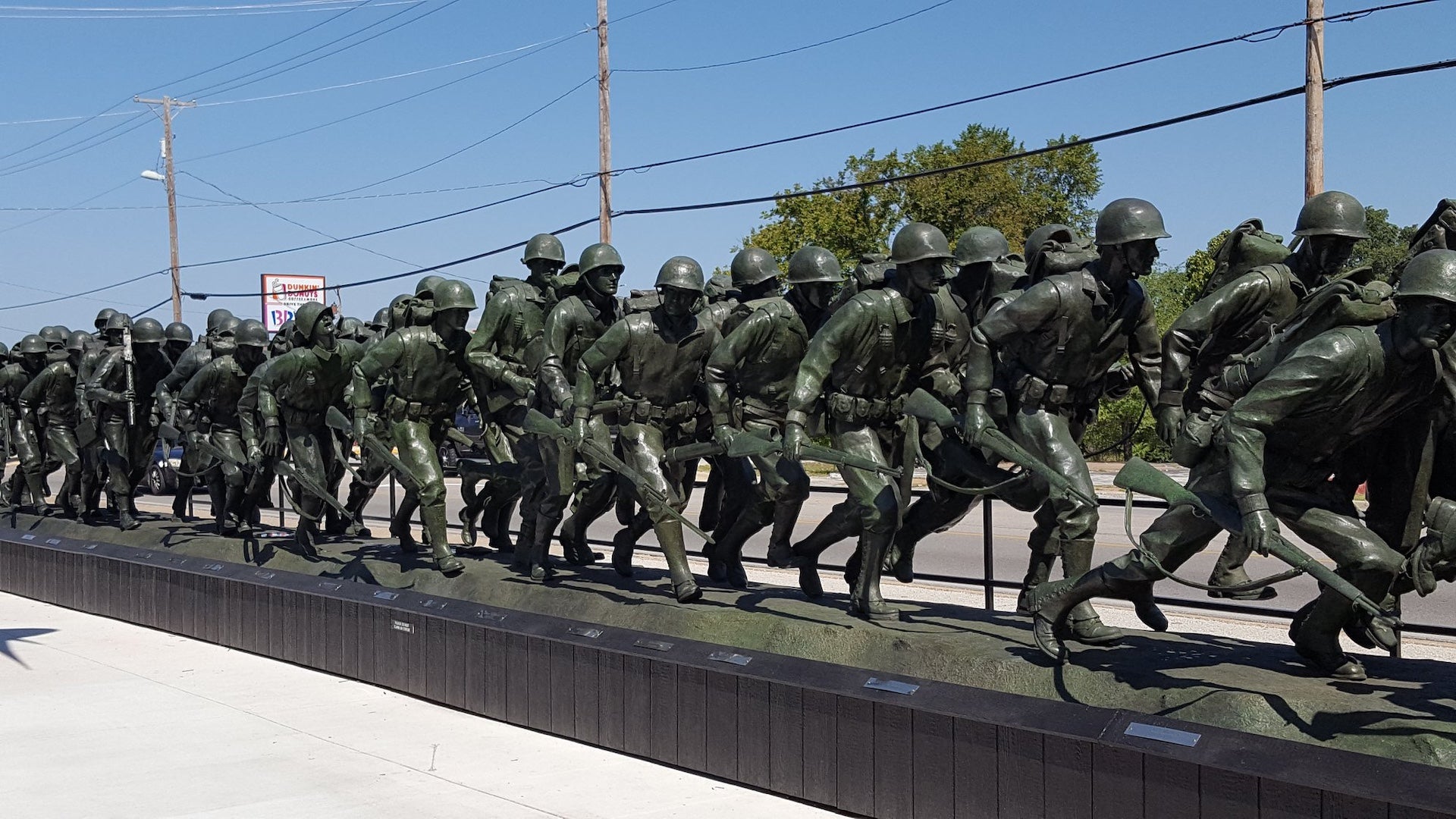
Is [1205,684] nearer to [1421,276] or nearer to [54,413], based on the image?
[1421,276]

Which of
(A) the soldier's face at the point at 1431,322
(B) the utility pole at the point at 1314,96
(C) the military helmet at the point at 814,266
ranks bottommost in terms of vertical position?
(A) the soldier's face at the point at 1431,322

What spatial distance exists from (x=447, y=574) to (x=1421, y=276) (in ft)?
23.0

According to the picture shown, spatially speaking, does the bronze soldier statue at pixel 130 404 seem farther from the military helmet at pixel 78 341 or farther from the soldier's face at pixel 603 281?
the soldier's face at pixel 603 281

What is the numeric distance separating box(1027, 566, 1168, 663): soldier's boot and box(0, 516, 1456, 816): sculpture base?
0.12 meters

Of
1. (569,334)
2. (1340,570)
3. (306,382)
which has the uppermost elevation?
(569,334)

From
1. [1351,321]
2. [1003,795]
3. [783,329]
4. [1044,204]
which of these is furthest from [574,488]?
[1044,204]

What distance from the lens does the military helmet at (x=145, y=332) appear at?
49.9ft

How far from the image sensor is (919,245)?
24.7 ft

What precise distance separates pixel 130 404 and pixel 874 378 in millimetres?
10300

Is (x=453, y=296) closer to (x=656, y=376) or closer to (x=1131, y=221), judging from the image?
(x=656, y=376)

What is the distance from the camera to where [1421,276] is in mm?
5113

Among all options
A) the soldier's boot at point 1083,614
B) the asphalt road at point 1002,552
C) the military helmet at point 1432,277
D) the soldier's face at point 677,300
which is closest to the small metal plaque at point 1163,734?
the soldier's boot at point 1083,614

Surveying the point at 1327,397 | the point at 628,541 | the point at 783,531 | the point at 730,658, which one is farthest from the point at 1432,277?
the point at 628,541

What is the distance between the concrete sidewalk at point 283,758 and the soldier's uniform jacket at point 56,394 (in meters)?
5.95
